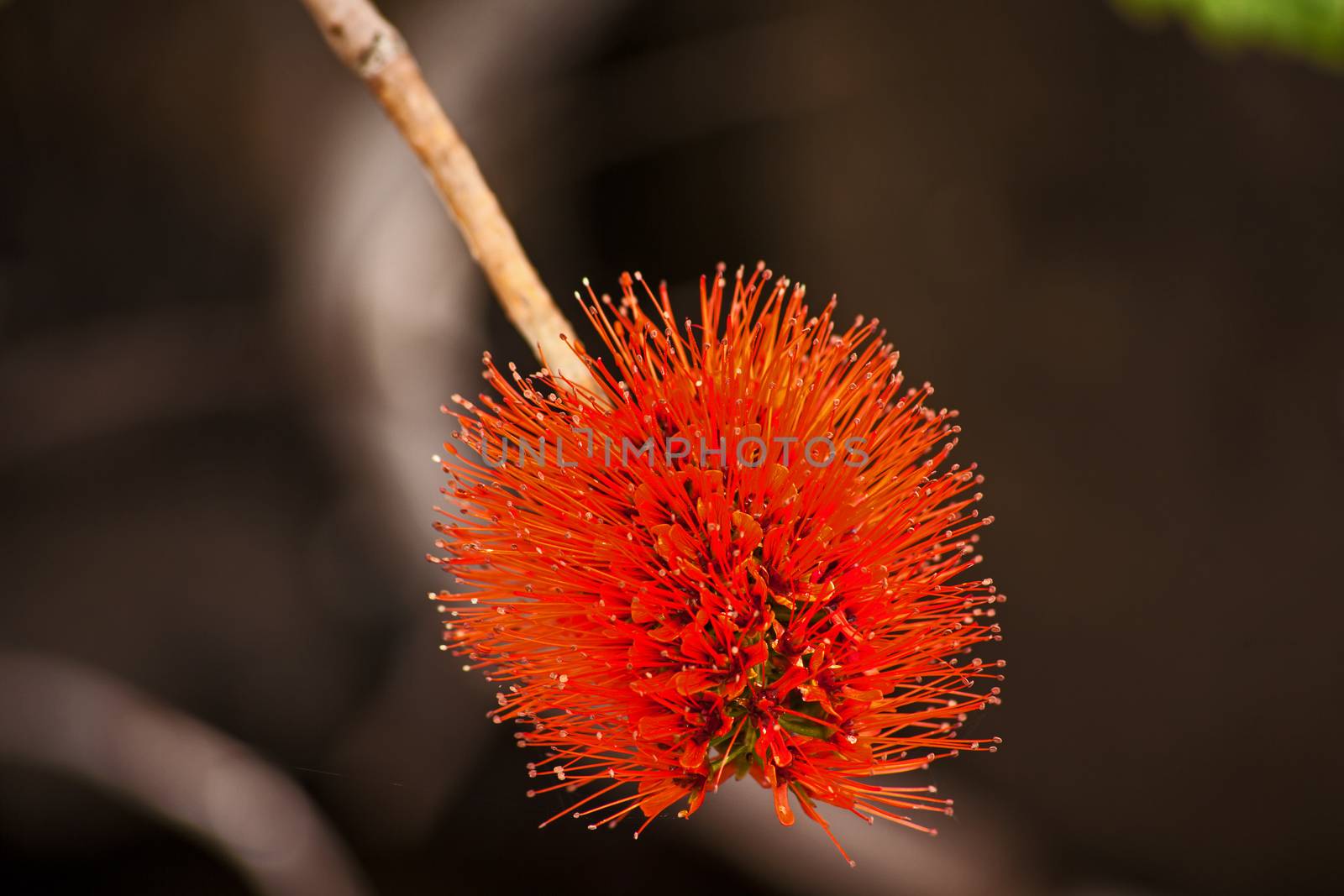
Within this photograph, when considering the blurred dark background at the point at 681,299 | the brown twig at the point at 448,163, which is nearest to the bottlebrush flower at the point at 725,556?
the brown twig at the point at 448,163

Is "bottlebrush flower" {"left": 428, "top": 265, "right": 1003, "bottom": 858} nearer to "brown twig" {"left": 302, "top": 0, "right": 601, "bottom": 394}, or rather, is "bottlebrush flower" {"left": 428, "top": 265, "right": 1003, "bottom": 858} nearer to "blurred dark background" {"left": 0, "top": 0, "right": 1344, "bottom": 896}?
"brown twig" {"left": 302, "top": 0, "right": 601, "bottom": 394}

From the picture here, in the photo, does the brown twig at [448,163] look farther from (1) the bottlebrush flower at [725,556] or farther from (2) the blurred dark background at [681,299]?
(2) the blurred dark background at [681,299]

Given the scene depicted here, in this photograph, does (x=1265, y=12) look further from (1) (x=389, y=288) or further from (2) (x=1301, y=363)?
(1) (x=389, y=288)

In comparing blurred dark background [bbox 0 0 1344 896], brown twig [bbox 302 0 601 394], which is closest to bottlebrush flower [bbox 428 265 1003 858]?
brown twig [bbox 302 0 601 394]

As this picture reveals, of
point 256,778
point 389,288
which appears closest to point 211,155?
point 389,288

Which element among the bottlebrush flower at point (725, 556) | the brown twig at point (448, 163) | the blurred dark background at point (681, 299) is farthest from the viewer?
the blurred dark background at point (681, 299)

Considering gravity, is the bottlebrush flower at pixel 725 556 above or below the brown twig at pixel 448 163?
below
